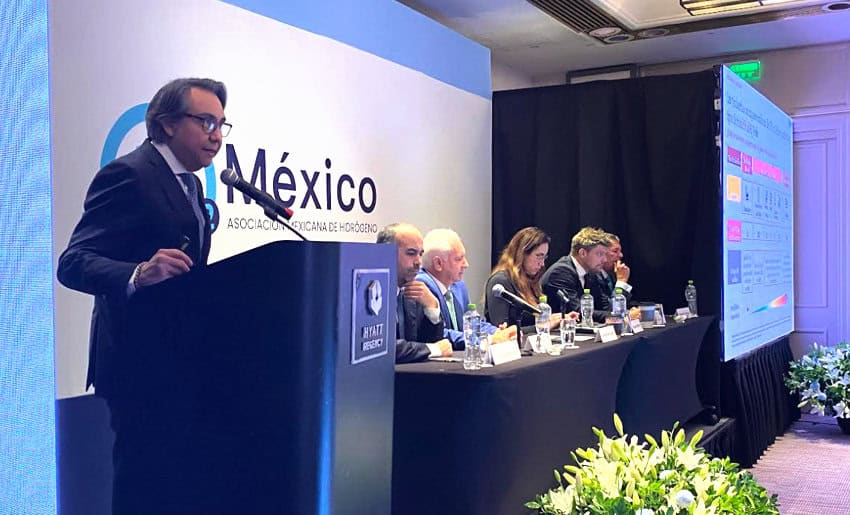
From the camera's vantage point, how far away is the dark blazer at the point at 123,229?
195 cm

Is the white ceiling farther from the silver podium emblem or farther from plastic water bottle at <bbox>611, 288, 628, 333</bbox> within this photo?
the silver podium emblem

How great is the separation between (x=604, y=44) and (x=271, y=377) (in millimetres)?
5526

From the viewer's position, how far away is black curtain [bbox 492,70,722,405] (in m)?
5.00

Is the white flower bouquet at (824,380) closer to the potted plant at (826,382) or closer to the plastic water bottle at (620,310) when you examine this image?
the potted plant at (826,382)

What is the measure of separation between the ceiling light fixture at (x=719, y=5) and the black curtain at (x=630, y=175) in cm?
45

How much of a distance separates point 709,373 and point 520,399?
8.89ft

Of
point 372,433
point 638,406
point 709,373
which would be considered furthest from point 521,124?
point 372,433

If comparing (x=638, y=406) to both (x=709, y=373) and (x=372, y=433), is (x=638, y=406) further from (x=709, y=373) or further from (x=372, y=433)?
(x=372, y=433)

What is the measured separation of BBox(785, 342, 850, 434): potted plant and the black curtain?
124 centimetres

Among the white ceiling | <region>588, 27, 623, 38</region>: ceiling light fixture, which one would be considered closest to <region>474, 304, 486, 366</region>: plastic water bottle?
the white ceiling

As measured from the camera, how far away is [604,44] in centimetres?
614

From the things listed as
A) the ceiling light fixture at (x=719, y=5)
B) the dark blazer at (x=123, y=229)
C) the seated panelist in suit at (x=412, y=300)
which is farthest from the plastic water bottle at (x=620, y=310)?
the ceiling light fixture at (x=719, y=5)

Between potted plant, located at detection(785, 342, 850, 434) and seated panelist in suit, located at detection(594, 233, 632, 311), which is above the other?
seated panelist in suit, located at detection(594, 233, 632, 311)

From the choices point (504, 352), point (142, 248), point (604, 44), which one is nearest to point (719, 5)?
point (604, 44)
